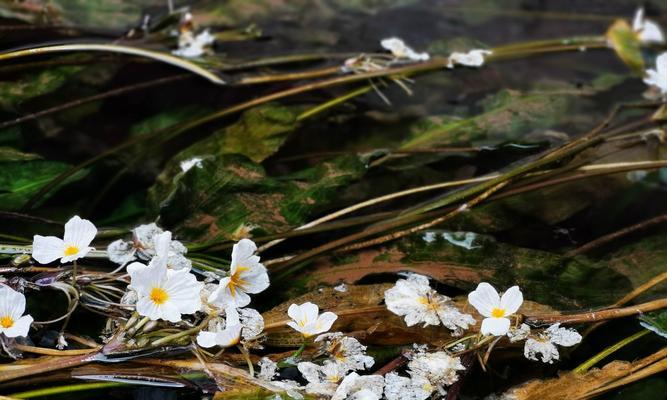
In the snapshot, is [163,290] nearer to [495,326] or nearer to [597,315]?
[495,326]

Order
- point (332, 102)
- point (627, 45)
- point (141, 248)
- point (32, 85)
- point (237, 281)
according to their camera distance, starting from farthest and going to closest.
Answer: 1. point (627, 45)
2. point (332, 102)
3. point (32, 85)
4. point (141, 248)
5. point (237, 281)

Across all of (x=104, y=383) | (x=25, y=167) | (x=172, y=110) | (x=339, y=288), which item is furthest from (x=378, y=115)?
(x=104, y=383)

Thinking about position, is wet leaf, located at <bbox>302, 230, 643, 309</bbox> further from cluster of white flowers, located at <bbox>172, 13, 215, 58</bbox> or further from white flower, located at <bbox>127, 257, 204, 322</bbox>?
cluster of white flowers, located at <bbox>172, 13, 215, 58</bbox>

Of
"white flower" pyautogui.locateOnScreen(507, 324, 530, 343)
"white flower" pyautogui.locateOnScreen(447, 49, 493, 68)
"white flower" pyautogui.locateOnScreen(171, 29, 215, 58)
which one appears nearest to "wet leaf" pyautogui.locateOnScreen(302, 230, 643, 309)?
"white flower" pyautogui.locateOnScreen(507, 324, 530, 343)

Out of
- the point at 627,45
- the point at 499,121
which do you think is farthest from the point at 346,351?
the point at 627,45

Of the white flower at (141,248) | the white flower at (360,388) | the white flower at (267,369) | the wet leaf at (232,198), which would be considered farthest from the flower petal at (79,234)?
the white flower at (360,388)

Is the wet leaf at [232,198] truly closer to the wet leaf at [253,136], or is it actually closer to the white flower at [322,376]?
the wet leaf at [253,136]

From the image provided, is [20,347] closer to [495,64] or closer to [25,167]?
[25,167]
